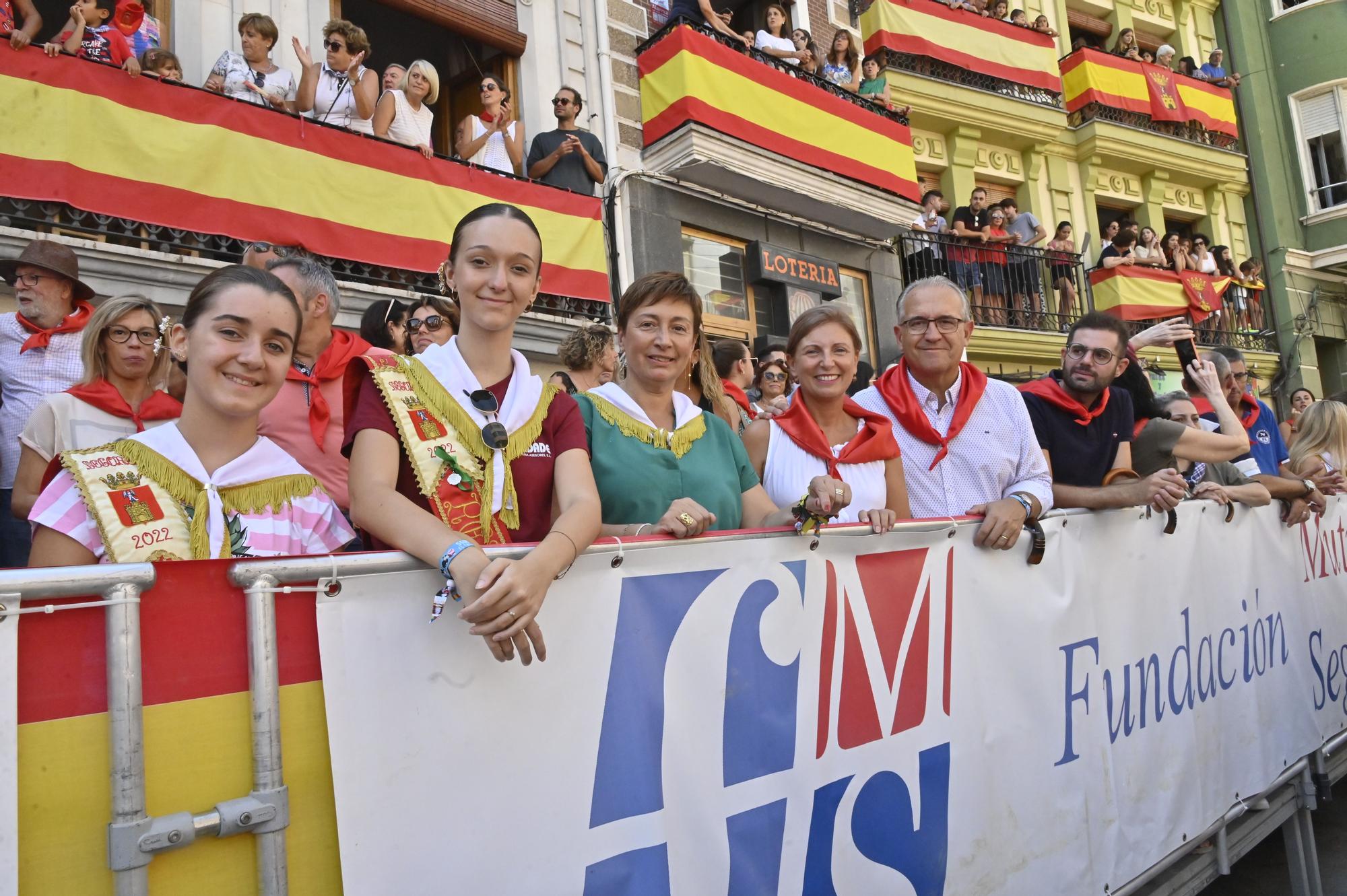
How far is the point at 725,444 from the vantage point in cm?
280

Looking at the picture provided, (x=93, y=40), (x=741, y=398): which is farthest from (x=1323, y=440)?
(x=93, y=40)

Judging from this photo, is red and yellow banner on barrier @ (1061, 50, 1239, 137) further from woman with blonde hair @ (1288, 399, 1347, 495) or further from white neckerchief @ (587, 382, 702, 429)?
white neckerchief @ (587, 382, 702, 429)

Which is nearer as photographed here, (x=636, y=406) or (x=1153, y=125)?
(x=636, y=406)

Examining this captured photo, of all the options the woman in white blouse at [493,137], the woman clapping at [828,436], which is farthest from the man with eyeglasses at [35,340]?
the woman in white blouse at [493,137]

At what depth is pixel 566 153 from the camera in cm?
952

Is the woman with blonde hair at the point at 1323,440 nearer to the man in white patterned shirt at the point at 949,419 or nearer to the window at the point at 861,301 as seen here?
the man in white patterned shirt at the point at 949,419

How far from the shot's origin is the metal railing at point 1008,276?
14.4m

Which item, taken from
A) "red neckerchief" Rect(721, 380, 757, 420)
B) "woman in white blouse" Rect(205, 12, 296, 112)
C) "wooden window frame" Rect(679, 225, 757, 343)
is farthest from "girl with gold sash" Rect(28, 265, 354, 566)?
"wooden window frame" Rect(679, 225, 757, 343)

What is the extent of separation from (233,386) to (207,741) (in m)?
0.83

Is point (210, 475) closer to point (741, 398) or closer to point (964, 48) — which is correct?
point (741, 398)

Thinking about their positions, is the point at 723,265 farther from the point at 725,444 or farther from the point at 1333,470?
the point at 725,444

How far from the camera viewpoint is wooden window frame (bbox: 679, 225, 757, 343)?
11531mm

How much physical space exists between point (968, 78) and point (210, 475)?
54.7 feet

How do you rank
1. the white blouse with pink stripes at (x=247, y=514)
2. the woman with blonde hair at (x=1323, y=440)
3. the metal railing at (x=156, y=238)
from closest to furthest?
the white blouse with pink stripes at (x=247, y=514) → the woman with blonde hair at (x=1323, y=440) → the metal railing at (x=156, y=238)
